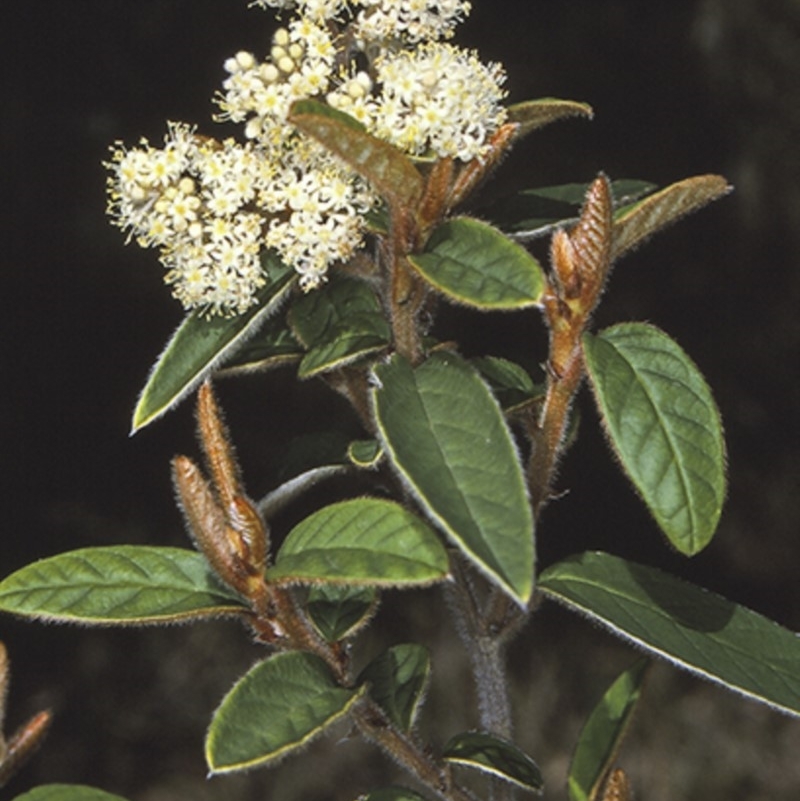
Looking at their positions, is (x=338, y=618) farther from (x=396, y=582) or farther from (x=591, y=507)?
(x=591, y=507)

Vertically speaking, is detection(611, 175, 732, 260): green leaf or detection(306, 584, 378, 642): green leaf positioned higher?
detection(611, 175, 732, 260): green leaf

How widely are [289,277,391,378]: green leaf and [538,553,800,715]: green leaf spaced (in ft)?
0.93

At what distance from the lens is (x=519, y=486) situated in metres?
0.97

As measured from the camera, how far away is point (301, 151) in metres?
1.15

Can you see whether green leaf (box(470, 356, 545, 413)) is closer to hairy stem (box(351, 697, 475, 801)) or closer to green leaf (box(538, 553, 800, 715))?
green leaf (box(538, 553, 800, 715))

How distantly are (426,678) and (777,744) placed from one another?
2137 mm

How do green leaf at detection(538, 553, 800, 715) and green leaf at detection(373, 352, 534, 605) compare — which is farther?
green leaf at detection(538, 553, 800, 715)

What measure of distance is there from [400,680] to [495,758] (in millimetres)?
118

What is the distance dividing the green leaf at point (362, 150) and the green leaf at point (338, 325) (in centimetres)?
13

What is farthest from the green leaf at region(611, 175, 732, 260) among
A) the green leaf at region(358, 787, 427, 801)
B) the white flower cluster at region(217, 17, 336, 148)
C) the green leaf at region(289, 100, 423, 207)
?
the green leaf at region(358, 787, 427, 801)

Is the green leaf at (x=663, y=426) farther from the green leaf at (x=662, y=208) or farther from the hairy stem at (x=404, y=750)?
the hairy stem at (x=404, y=750)

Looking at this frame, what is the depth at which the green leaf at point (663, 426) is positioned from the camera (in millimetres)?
1048

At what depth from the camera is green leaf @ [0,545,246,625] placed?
1146 mm

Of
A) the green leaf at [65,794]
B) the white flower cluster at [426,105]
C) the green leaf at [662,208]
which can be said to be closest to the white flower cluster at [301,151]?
the white flower cluster at [426,105]
